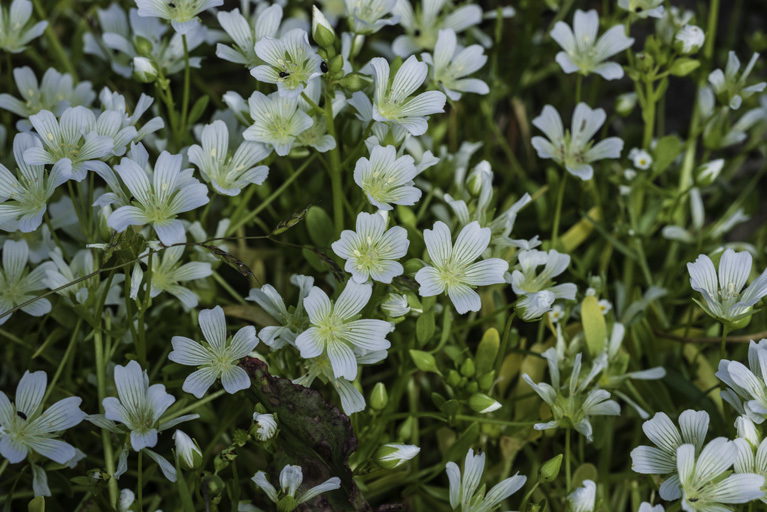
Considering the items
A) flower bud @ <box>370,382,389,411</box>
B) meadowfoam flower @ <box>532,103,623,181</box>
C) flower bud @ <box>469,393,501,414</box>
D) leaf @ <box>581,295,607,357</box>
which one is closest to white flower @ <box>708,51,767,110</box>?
meadowfoam flower @ <box>532,103,623,181</box>

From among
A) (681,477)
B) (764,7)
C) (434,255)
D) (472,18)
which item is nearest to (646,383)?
(681,477)

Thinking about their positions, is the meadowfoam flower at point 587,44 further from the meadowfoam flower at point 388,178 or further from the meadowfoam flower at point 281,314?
the meadowfoam flower at point 281,314

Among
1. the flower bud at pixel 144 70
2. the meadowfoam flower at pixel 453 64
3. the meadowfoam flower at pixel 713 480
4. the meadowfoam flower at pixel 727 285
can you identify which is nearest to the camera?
the meadowfoam flower at pixel 713 480

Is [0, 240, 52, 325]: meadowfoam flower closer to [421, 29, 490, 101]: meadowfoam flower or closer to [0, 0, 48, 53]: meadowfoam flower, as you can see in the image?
[0, 0, 48, 53]: meadowfoam flower

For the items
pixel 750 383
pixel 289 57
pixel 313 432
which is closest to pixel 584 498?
pixel 750 383

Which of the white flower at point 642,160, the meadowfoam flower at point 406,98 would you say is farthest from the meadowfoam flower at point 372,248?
the white flower at point 642,160

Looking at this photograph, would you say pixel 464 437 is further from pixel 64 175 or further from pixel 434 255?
pixel 64 175

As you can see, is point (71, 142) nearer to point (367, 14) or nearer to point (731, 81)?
point (367, 14)

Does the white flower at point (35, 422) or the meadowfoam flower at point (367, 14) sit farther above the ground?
the meadowfoam flower at point (367, 14)
